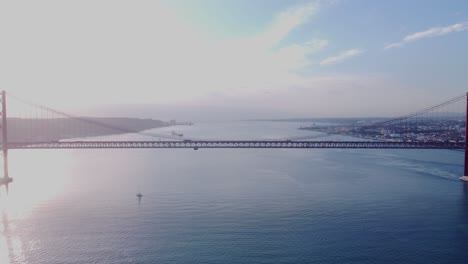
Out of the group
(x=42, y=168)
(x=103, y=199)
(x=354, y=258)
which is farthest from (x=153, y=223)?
(x=42, y=168)

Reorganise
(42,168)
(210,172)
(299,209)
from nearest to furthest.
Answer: (299,209) → (210,172) → (42,168)

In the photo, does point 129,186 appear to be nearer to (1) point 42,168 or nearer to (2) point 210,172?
(2) point 210,172

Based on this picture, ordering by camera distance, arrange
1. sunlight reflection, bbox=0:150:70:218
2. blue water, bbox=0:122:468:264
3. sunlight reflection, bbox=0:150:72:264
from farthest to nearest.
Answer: sunlight reflection, bbox=0:150:70:218, sunlight reflection, bbox=0:150:72:264, blue water, bbox=0:122:468:264

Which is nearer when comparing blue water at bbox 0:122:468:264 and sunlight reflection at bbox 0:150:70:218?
blue water at bbox 0:122:468:264

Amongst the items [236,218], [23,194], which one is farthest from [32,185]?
[236,218]

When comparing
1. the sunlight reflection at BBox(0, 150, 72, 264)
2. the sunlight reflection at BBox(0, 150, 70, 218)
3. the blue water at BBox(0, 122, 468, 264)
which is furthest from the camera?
the sunlight reflection at BBox(0, 150, 70, 218)

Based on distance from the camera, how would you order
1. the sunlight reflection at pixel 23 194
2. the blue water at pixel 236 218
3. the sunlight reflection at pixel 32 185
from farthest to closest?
the sunlight reflection at pixel 32 185, the sunlight reflection at pixel 23 194, the blue water at pixel 236 218

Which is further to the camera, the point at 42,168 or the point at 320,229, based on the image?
the point at 42,168

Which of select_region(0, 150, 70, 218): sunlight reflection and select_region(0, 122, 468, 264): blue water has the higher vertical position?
select_region(0, 150, 70, 218): sunlight reflection
